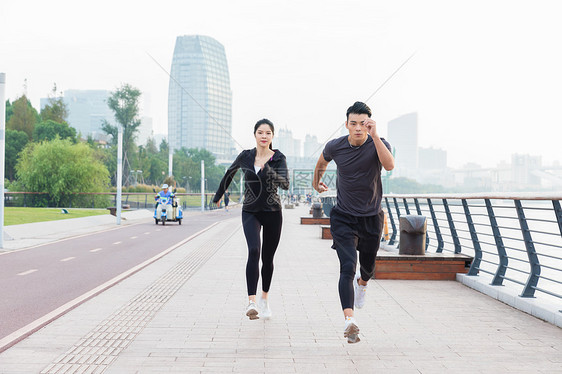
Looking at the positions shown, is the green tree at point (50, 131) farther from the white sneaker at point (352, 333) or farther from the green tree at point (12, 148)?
the white sneaker at point (352, 333)

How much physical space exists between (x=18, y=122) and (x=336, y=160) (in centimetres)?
9137

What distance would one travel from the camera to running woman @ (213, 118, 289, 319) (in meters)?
5.48

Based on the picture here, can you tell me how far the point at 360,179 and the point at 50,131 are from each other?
8131cm

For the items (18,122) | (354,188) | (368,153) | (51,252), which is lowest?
(51,252)

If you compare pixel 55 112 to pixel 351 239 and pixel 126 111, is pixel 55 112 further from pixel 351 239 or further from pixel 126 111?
pixel 351 239

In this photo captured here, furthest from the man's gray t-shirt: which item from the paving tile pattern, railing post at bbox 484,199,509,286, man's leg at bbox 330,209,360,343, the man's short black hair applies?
railing post at bbox 484,199,509,286

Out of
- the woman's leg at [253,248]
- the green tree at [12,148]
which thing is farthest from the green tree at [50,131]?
the woman's leg at [253,248]

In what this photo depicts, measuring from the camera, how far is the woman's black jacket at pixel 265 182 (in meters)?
5.47

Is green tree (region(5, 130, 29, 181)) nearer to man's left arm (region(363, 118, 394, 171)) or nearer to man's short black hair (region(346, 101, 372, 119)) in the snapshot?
man's short black hair (region(346, 101, 372, 119))

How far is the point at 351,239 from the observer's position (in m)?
4.76

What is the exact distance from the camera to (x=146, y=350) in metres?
4.44

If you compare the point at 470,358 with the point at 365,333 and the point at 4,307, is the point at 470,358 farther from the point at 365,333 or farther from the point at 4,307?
the point at 4,307

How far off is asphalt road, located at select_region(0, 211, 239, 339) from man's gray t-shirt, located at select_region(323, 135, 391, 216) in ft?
10.9

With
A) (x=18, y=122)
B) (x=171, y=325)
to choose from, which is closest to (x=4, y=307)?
(x=171, y=325)
